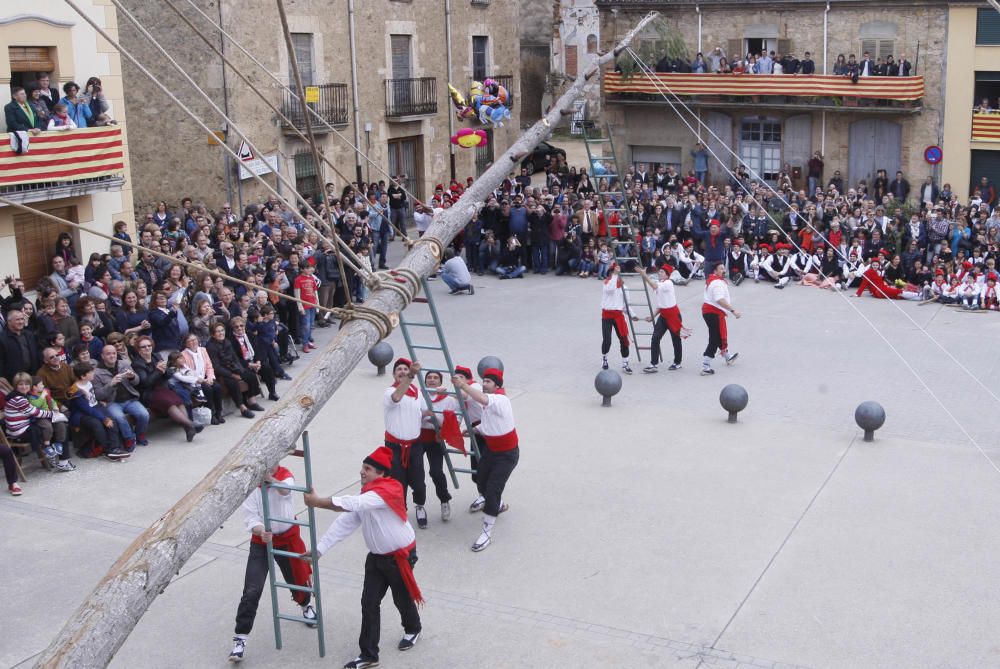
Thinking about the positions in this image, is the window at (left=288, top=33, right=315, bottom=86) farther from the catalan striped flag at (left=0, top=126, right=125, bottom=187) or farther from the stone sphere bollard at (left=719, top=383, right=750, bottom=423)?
the stone sphere bollard at (left=719, top=383, right=750, bottom=423)

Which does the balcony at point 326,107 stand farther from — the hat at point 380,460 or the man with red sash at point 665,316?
the hat at point 380,460

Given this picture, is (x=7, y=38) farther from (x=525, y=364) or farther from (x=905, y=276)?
(x=905, y=276)

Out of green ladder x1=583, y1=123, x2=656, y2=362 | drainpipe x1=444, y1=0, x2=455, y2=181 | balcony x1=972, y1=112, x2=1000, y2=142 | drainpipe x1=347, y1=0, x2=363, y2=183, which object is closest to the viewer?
green ladder x1=583, y1=123, x2=656, y2=362

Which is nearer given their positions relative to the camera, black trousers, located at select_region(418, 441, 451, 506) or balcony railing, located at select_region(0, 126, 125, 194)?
black trousers, located at select_region(418, 441, 451, 506)

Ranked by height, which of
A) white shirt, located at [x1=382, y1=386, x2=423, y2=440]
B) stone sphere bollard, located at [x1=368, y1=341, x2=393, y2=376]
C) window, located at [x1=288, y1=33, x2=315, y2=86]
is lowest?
stone sphere bollard, located at [x1=368, y1=341, x2=393, y2=376]

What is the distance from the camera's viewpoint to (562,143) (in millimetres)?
45281

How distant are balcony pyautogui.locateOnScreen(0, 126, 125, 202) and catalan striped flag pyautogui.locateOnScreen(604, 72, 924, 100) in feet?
49.6

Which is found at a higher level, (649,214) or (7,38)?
(7,38)

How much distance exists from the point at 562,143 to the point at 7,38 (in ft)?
97.8

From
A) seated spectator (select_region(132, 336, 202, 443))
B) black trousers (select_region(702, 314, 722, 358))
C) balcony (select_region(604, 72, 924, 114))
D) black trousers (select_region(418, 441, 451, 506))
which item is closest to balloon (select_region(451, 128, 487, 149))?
balcony (select_region(604, 72, 924, 114))

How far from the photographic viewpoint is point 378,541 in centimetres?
857

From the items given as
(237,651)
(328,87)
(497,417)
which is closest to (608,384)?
(497,417)

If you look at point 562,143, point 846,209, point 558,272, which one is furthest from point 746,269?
point 562,143

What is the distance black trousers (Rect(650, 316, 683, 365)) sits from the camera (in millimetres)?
16625
